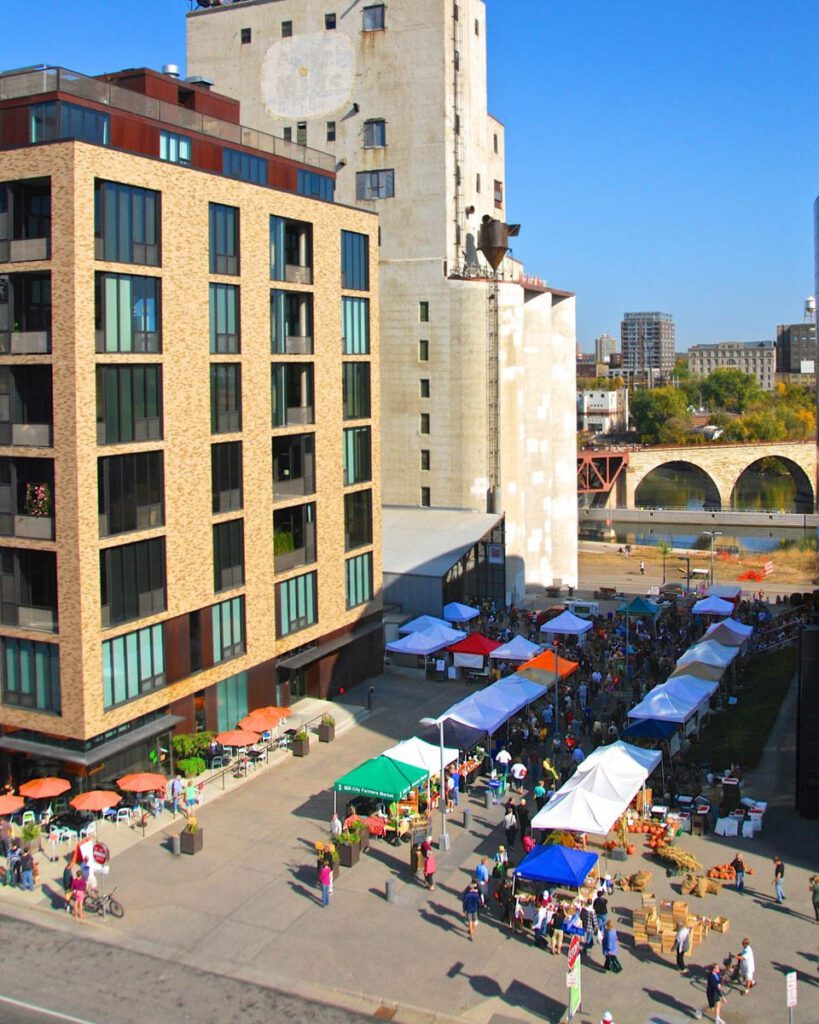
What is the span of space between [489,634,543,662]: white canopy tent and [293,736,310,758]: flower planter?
11.2 metres

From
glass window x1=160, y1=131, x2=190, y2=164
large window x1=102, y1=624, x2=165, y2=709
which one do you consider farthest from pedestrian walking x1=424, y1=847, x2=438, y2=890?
glass window x1=160, y1=131, x2=190, y2=164

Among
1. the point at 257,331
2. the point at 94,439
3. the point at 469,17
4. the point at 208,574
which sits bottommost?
the point at 208,574

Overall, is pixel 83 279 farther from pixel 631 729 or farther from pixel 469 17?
pixel 469 17

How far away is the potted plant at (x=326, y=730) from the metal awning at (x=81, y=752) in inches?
300

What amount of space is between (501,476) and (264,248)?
1231 inches

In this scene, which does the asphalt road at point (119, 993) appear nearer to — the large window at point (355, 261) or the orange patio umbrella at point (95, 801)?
the orange patio umbrella at point (95, 801)

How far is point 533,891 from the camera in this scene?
30.0 meters

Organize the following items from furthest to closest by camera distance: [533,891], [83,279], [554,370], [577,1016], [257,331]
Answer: [554,370] < [257,331] < [83,279] < [533,891] < [577,1016]

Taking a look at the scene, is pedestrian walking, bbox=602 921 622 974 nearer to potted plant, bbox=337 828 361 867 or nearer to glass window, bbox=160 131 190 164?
potted plant, bbox=337 828 361 867

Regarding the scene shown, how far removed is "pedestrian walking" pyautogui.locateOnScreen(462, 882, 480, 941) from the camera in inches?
1107

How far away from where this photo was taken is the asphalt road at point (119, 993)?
24.7 meters

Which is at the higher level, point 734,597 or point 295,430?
point 295,430

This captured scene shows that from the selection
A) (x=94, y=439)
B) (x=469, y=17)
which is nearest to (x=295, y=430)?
(x=94, y=439)

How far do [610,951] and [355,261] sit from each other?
31.9 m
